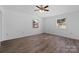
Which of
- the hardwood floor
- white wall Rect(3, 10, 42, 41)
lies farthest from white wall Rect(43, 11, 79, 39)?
white wall Rect(3, 10, 42, 41)

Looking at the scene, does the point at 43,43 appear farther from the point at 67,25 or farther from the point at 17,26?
the point at 67,25

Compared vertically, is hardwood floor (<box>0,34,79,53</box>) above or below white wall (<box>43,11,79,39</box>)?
below

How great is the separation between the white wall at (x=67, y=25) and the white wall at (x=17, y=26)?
0.47 metres

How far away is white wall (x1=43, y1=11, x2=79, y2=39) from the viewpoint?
12.5 ft

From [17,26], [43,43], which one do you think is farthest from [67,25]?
[17,26]

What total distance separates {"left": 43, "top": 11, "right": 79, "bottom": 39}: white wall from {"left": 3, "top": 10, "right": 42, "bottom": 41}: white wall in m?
0.47

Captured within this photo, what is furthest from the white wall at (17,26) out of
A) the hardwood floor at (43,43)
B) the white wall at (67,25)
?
the white wall at (67,25)

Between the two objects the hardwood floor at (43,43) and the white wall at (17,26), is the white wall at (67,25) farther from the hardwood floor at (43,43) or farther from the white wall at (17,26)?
the white wall at (17,26)

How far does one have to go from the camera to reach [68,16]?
577 centimetres

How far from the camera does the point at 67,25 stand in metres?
5.19

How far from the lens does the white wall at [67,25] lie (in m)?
3.82

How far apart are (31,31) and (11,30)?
842 mm

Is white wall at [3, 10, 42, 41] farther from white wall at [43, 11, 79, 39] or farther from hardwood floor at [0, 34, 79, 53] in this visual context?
white wall at [43, 11, 79, 39]
